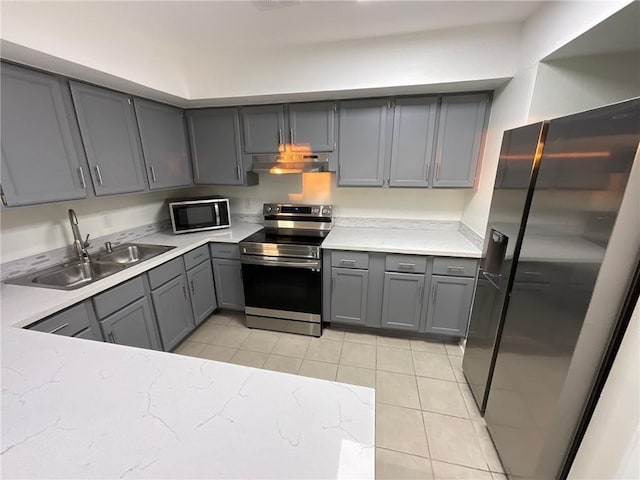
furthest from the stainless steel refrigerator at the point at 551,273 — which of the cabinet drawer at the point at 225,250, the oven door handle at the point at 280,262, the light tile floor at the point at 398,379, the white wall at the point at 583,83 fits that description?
the cabinet drawer at the point at 225,250

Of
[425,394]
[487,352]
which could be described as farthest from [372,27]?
[425,394]

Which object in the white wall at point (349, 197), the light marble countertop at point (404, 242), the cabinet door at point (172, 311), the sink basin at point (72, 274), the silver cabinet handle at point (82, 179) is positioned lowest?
the cabinet door at point (172, 311)

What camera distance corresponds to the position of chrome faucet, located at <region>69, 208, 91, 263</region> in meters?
1.91

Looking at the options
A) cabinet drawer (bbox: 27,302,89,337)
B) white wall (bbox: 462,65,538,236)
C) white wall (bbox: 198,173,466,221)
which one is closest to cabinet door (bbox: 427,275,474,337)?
white wall (bbox: 462,65,538,236)

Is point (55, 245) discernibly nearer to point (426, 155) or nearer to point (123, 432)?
point (123, 432)

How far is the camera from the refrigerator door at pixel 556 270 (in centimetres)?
86

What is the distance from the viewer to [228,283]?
8.75ft

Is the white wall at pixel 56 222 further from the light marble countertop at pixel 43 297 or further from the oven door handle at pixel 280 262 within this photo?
the oven door handle at pixel 280 262

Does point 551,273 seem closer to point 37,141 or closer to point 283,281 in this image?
point 283,281

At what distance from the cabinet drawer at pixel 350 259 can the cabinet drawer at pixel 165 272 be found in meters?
1.34

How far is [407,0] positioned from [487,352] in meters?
2.19

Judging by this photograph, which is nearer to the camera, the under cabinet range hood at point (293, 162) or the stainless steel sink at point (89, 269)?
the stainless steel sink at point (89, 269)

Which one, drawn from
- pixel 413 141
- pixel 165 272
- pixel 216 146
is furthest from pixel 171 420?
→ pixel 216 146

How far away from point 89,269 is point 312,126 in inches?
85.3
